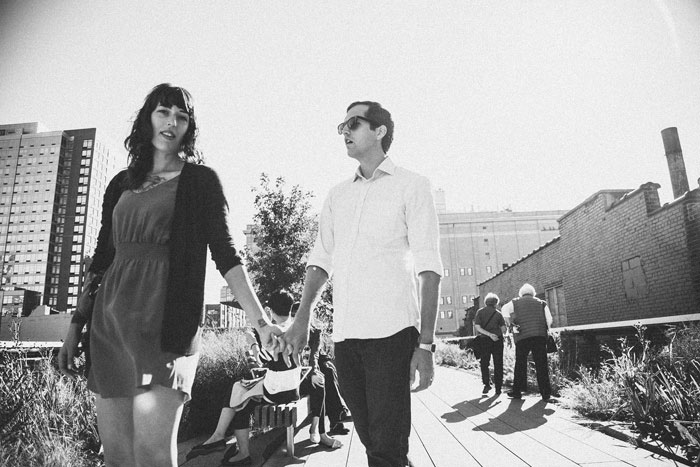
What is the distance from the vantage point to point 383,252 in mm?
2008

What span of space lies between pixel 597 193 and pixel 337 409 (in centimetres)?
1183

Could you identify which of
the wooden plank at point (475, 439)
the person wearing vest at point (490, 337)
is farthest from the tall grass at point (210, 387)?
the person wearing vest at point (490, 337)

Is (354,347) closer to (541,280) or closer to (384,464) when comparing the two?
(384,464)

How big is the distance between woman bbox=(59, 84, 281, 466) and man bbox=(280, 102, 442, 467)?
386 mm

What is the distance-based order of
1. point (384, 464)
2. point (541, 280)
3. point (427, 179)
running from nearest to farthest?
point (384, 464) < point (427, 179) < point (541, 280)

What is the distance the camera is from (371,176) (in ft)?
7.47

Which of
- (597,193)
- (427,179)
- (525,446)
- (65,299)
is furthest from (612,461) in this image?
(65,299)

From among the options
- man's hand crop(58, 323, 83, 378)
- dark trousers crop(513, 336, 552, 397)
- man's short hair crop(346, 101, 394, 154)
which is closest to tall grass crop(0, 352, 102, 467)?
man's hand crop(58, 323, 83, 378)

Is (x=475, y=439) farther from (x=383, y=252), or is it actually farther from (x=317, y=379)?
(x=383, y=252)

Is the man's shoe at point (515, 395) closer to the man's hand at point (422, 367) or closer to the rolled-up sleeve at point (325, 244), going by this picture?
the rolled-up sleeve at point (325, 244)

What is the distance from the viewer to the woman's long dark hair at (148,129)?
1.84 m

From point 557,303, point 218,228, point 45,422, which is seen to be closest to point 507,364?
point 557,303

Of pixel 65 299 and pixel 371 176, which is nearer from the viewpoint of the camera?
pixel 371 176

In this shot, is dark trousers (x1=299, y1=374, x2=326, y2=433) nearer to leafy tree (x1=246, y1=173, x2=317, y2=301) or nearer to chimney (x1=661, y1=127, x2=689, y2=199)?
leafy tree (x1=246, y1=173, x2=317, y2=301)
